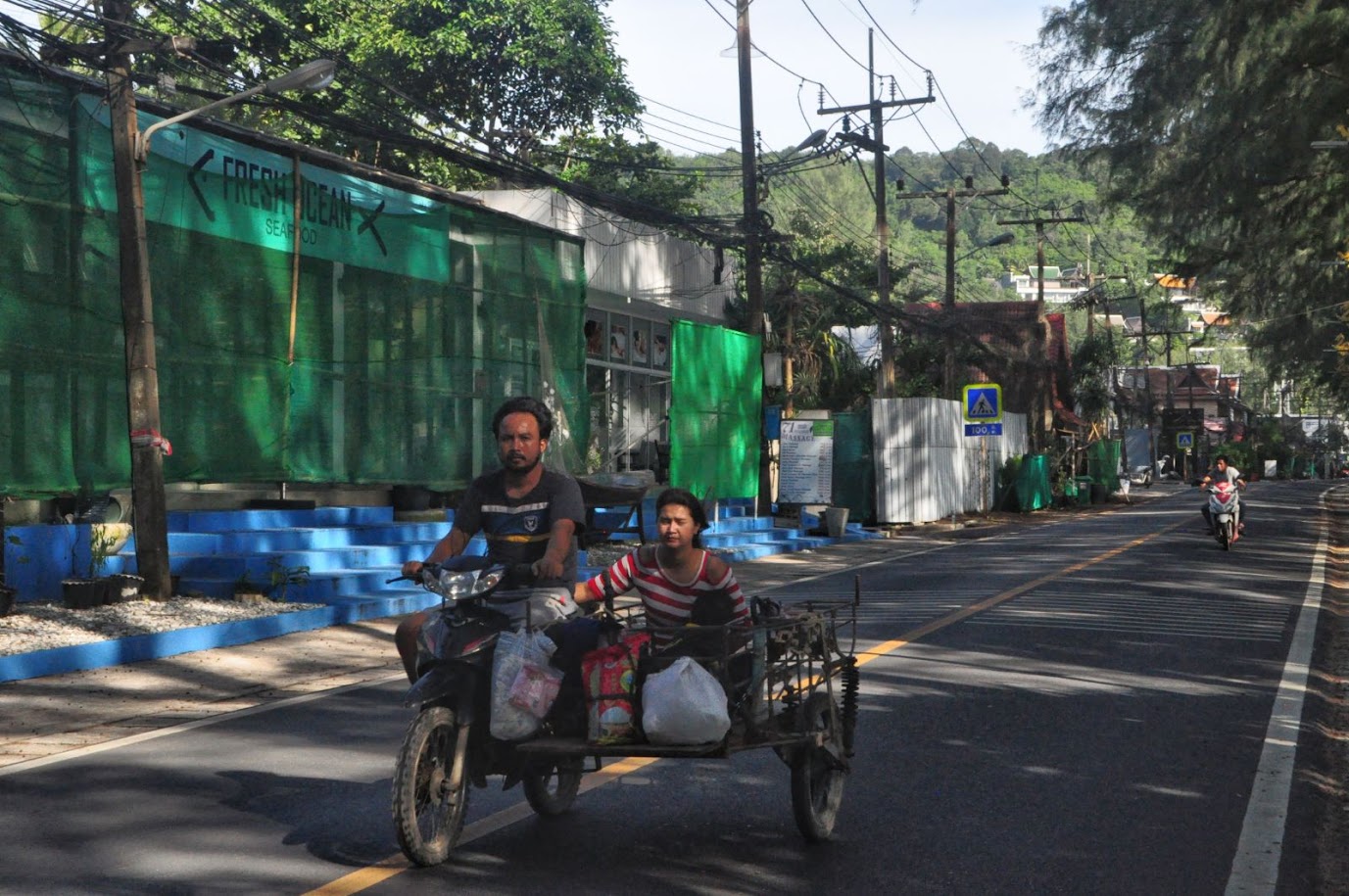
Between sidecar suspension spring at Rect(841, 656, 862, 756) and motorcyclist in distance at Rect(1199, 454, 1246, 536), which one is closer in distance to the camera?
sidecar suspension spring at Rect(841, 656, 862, 756)

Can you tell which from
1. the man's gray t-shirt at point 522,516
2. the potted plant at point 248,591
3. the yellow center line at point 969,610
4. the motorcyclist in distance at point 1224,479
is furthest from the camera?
the motorcyclist in distance at point 1224,479

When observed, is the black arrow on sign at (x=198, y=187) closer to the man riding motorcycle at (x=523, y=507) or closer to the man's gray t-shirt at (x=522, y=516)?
the man riding motorcycle at (x=523, y=507)

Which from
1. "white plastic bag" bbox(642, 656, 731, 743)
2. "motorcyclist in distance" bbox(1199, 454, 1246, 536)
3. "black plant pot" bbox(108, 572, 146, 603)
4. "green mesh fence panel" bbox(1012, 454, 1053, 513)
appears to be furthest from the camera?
"green mesh fence panel" bbox(1012, 454, 1053, 513)

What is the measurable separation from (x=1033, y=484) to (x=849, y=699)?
4069cm

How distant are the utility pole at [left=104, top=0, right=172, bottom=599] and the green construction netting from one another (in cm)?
53

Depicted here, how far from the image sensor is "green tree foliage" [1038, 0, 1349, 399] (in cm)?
2172

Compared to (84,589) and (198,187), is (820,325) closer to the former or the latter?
(198,187)

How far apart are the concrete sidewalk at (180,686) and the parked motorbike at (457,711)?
11.6 ft

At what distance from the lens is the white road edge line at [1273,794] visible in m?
5.98

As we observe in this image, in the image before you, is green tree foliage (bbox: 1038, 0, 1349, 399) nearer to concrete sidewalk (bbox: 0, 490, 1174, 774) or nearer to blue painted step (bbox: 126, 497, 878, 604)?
blue painted step (bbox: 126, 497, 878, 604)

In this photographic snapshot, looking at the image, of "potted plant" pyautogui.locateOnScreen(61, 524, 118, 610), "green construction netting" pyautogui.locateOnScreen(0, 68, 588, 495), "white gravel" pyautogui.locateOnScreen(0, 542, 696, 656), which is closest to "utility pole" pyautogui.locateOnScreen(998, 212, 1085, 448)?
"green construction netting" pyautogui.locateOnScreen(0, 68, 588, 495)

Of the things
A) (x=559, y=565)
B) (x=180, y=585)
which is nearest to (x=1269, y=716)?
(x=559, y=565)

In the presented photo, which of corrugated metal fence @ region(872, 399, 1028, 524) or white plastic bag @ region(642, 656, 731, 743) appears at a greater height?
corrugated metal fence @ region(872, 399, 1028, 524)

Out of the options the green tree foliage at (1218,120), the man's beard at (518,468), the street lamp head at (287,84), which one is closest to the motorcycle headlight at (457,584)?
the man's beard at (518,468)
